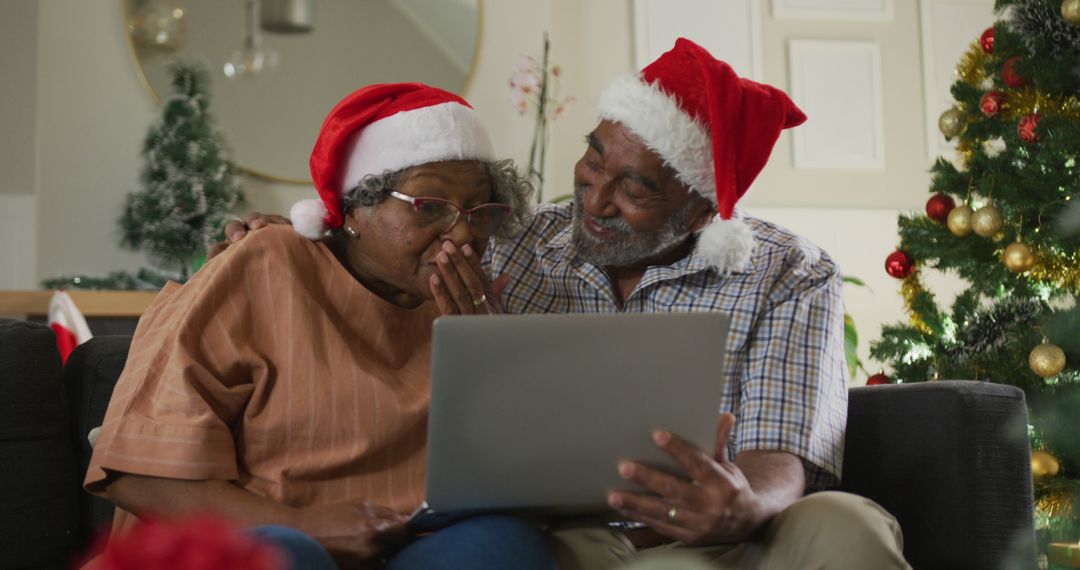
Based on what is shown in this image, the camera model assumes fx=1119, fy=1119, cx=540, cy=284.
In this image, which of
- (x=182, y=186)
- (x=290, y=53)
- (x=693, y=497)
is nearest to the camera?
(x=693, y=497)

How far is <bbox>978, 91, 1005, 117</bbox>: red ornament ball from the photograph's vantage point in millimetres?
2621

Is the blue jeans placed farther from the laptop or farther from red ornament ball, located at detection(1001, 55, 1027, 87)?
red ornament ball, located at detection(1001, 55, 1027, 87)

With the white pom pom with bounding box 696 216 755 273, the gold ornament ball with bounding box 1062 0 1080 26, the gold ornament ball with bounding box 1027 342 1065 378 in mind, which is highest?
the gold ornament ball with bounding box 1062 0 1080 26

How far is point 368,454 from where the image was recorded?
1.50 metres

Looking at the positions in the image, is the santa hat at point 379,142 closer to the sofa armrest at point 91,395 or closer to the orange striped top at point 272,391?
the orange striped top at point 272,391

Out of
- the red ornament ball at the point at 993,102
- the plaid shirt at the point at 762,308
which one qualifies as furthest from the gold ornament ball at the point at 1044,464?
the plaid shirt at the point at 762,308

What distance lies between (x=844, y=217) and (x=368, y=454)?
334 centimetres

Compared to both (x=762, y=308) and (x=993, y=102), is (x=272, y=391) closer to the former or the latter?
(x=762, y=308)

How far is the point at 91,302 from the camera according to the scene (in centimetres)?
338

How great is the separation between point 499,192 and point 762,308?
1.48 feet

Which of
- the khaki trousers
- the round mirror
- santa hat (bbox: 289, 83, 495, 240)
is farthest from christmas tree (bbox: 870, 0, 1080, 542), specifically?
the round mirror

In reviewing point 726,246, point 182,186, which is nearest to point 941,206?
point 726,246

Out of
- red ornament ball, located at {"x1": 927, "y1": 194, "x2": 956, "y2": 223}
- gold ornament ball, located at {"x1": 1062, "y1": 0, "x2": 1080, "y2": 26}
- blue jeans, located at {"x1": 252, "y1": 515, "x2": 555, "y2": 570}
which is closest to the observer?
blue jeans, located at {"x1": 252, "y1": 515, "x2": 555, "y2": 570}

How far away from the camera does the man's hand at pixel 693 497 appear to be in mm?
1313
